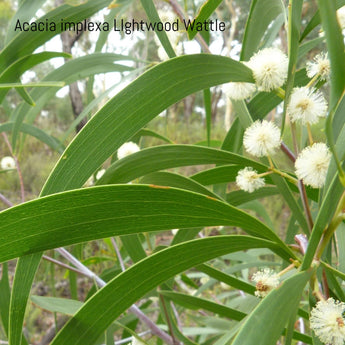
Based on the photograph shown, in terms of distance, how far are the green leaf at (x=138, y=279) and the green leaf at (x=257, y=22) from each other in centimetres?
23

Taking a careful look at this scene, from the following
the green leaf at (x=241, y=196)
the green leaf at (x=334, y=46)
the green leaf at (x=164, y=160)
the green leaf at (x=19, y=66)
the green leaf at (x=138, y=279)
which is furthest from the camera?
the green leaf at (x=241, y=196)

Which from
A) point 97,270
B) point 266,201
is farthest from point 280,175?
point 266,201

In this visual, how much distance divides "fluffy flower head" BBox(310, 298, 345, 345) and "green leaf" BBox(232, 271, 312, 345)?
3cm

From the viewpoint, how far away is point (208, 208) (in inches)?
13.1

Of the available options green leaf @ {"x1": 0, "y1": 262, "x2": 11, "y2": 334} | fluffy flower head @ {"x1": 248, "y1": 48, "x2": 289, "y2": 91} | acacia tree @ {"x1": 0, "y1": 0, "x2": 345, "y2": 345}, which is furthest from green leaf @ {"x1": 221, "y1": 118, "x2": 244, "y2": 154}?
green leaf @ {"x1": 0, "y1": 262, "x2": 11, "y2": 334}

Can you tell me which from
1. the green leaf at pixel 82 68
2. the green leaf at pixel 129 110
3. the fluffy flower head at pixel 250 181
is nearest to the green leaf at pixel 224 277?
the fluffy flower head at pixel 250 181

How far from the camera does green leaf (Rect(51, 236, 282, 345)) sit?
0.35 meters

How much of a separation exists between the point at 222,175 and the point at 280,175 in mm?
144

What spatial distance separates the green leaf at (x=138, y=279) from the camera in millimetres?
349

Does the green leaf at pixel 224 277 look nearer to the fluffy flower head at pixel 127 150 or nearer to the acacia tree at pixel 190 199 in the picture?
the acacia tree at pixel 190 199

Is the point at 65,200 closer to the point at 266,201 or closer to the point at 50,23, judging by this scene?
the point at 50,23

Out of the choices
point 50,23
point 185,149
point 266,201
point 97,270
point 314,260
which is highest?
point 266,201

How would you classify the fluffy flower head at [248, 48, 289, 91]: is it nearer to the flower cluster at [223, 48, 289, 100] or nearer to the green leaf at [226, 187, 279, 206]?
the flower cluster at [223, 48, 289, 100]

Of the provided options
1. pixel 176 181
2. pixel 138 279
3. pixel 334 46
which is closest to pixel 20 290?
pixel 138 279
